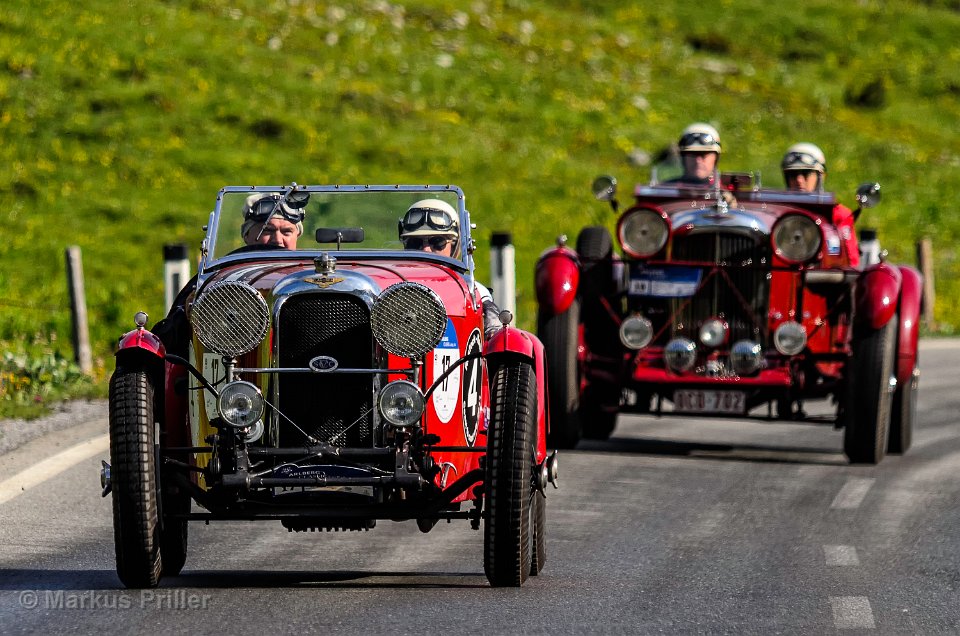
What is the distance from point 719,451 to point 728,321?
3.09ft

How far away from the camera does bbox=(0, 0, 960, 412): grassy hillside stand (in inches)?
1353

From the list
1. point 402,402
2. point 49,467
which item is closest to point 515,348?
point 402,402

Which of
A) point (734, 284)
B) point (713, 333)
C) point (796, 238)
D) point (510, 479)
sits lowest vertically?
point (713, 333)

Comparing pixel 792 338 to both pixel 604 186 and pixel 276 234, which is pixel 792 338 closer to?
pixel 604 186

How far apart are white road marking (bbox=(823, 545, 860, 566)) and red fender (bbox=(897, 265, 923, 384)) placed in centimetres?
416

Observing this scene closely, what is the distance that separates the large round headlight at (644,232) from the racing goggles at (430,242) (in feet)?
13.6

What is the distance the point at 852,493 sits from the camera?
11.2 meters

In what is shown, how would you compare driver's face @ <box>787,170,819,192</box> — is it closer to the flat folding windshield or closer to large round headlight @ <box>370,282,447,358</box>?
the flat folding windshield

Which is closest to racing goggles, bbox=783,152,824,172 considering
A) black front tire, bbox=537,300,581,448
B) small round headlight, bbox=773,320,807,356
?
small round headlight, bbox=773,320,807,356

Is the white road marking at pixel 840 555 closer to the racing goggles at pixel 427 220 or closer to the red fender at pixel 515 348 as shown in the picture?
the red fender at pixel 515 348

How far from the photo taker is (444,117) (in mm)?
44906

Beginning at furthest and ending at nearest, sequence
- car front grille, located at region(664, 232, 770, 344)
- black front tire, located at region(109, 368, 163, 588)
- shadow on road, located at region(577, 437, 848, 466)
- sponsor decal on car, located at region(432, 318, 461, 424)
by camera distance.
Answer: car front grille, located at region(664, 232, 770, 344) → shadow on road, located at region(577, 437, 848, 466) → sponsor decal on car, located at region(432, 318, 461, 424) → black front tire, located at region(109, 368, 163, 588)

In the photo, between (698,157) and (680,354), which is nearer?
(680,354)

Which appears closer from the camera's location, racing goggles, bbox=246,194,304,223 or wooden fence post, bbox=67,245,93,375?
racing goggles, bbox=246,194,304,223
